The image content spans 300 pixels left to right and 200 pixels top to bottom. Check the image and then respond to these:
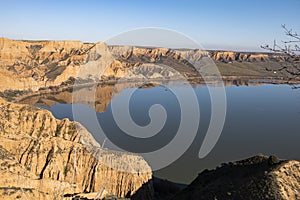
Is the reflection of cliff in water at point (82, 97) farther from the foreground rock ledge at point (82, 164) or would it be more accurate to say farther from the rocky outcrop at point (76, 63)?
the foreground rock ledge at point (82, 164)

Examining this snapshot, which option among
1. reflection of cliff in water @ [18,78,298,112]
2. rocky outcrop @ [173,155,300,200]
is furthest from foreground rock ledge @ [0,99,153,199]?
reflection of cliff in water @ [18,78,298,112]

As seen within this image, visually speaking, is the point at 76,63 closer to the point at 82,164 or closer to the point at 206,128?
the point at 206,128

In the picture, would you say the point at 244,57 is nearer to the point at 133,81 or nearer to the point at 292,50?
the point at 133,81

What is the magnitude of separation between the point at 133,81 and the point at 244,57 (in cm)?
8928

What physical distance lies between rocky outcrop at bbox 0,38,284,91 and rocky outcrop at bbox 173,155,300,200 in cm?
6692

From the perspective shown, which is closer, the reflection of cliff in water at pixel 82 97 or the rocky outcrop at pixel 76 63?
the reflection of cliff in water at pixel 82 97

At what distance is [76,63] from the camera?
102438 mm

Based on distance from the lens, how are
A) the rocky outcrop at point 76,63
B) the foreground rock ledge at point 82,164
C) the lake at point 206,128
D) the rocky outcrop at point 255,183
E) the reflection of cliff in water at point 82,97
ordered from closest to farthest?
1. the rocky outcrop at point 255,183
2. the foreground rock ledge at point 82,164
3. the lake at point 206,128
4. the reflection of cliff in water at point 82,97
5. the rocky outcrop at point 76,63

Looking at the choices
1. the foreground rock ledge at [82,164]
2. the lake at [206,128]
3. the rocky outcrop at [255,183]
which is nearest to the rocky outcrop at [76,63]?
the lake at [206,128]

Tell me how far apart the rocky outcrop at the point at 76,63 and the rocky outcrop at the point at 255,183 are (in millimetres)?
66923

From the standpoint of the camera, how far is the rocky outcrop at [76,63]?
281 feet

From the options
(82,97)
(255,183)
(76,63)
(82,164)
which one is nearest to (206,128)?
(82,164)

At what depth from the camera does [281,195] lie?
1403cm

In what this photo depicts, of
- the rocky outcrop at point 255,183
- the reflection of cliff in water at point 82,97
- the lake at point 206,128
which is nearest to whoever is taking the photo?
the rocky outcrop at point 255,183
